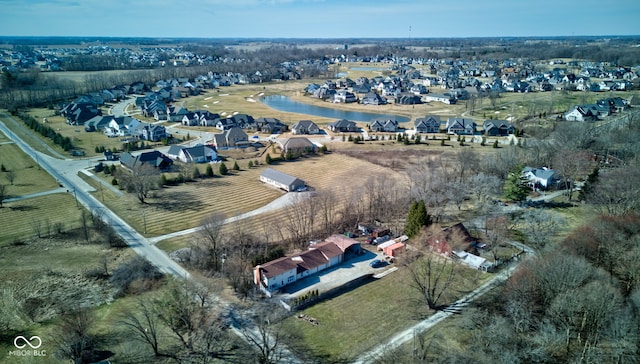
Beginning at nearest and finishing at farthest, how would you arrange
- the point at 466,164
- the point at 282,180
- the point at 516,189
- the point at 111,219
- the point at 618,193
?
the point at 618,193 → the point at 111,219 → the point at 516,189 → the point at 282,180 → the point at 466,164

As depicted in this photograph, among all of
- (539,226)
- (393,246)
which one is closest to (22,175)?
(393,246)

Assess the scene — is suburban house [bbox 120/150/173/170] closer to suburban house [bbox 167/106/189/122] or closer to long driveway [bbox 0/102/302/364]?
long driveway [bbox 0/102/302/364]

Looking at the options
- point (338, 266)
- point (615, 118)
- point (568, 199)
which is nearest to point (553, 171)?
point (568, 199)

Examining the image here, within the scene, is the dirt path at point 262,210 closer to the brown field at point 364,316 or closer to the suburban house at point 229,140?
the brown field at point 364,316

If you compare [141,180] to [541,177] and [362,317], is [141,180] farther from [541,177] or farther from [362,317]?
[541,177]

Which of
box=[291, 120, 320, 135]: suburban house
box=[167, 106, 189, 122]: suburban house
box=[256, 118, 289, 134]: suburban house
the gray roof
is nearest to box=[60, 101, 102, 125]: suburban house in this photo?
box=[167, 106, 189, 122]: suburban house

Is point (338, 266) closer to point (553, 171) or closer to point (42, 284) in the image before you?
point (42, 284)
